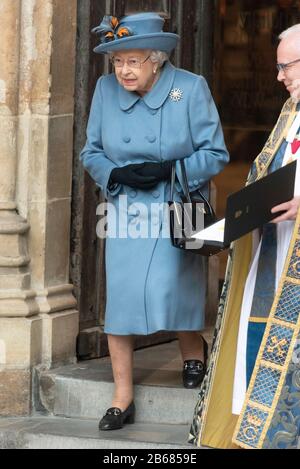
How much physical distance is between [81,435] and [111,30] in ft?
6.20

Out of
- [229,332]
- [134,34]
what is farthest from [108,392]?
[134,34]

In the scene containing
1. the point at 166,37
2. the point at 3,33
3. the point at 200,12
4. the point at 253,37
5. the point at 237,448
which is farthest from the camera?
the point at 253,37

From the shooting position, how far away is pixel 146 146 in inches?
281

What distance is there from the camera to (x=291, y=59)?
20.6 feet

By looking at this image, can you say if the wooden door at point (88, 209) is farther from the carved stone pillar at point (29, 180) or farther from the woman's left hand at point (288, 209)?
the woman's left hand at point (288, 209)

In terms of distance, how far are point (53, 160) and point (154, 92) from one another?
0.91 metres

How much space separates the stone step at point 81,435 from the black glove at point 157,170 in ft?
3.95

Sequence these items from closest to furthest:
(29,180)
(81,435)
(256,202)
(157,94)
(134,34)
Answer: (256,202) → (134,34) → (157,94) → (81,435) → (29,180)

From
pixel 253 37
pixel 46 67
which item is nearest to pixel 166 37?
pixel 46 67

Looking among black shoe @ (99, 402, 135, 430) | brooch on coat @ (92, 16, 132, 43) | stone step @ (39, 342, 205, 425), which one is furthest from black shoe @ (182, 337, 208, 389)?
brooch on coat @ (92, 16, 132, 43)

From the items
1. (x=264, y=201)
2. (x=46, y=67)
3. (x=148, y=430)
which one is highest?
(x=46, y=67)

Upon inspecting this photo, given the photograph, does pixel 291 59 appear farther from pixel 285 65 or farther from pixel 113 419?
pixel 113 419

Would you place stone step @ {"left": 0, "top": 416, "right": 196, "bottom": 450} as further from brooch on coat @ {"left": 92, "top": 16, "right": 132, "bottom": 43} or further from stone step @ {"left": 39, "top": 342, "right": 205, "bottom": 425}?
brooch on coat @ {"left": 92, "top": 16, "right": 132, "bottom": 43}

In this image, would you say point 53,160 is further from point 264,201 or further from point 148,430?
point 264,201
